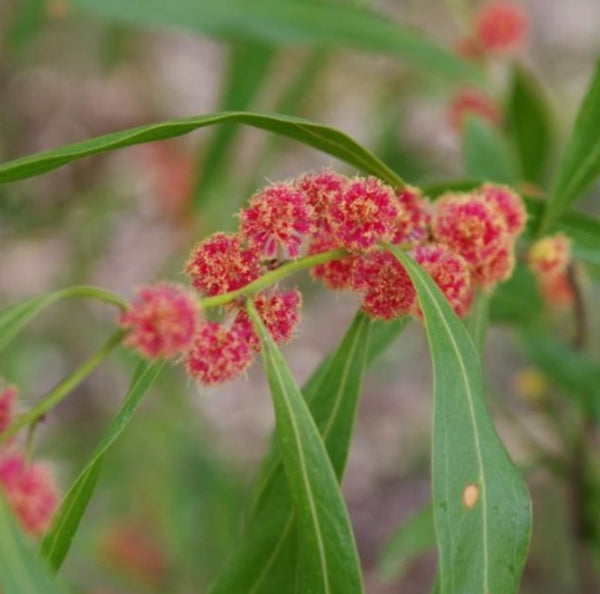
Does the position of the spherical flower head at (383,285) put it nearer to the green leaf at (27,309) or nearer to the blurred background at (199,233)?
the green leaf at (27,309)

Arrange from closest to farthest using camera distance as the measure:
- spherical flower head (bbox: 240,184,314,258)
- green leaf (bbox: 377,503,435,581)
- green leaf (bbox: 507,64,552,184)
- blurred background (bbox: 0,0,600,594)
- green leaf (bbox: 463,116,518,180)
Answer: spherical flower head (bbox: 240,184,314,258), green leaf (bbox: 377,503,435,581), green leaf (bbox: 463,116,518,180), green leaf (bbox: 507,64,552,184), blurred background (bbox: 0,0,600,594)

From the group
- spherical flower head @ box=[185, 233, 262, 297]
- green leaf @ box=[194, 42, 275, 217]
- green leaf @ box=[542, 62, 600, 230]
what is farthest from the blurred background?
spherical flower head @ box=[185, 233, 262, 297]

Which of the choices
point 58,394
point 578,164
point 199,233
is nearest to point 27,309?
point 58,394

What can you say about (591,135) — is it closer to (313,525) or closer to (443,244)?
(443,244)

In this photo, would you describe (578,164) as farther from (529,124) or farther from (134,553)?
(134,553)

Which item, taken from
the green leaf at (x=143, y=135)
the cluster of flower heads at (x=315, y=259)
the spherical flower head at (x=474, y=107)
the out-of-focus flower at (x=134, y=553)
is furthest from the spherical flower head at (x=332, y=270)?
the out-of-focus flower at (x=134, y=553)

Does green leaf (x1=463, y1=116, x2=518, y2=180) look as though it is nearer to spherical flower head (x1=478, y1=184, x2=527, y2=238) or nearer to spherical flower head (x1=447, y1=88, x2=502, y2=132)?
spherical flower head (x1=447, y1=88, x2=502, y2=132)

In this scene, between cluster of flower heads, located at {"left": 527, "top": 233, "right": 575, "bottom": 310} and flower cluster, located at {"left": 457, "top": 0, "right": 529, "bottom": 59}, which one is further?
flower cluster, located at {"left": 457, "top": 0, "right": 529, "bottom": 59}
